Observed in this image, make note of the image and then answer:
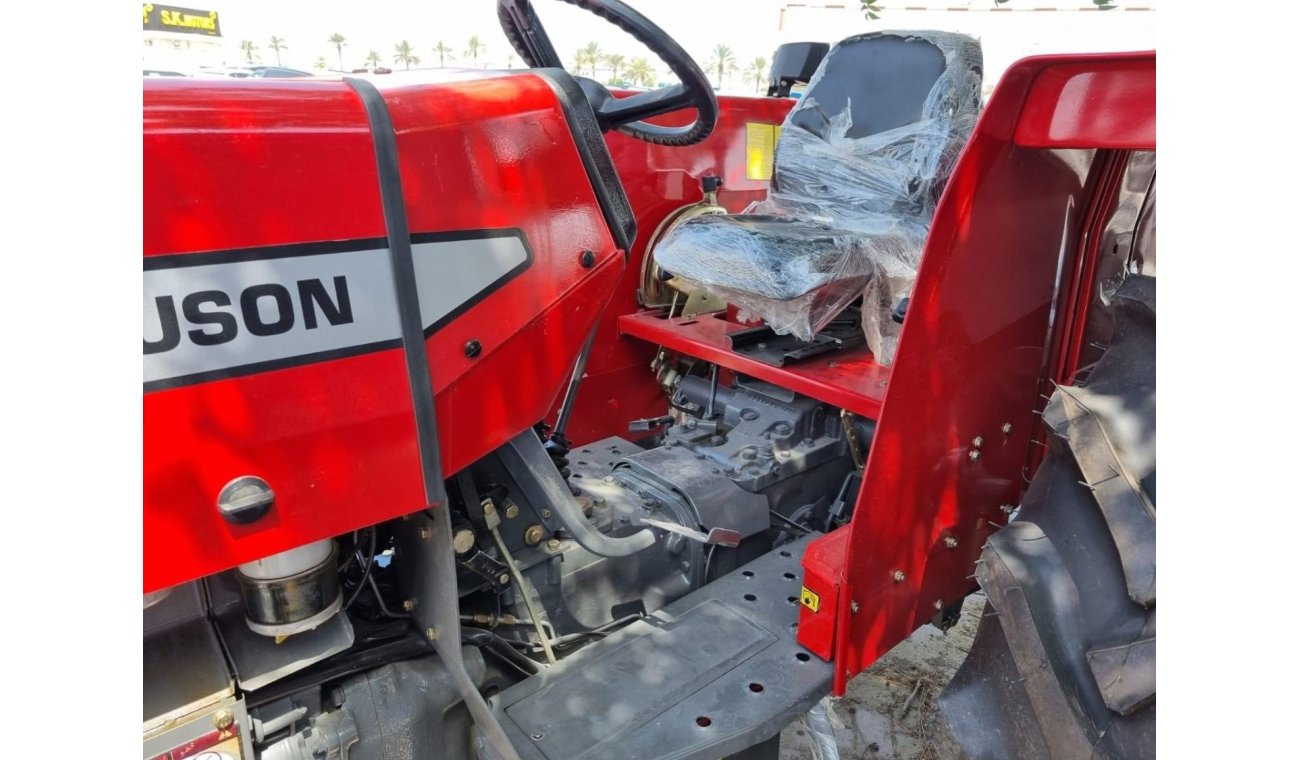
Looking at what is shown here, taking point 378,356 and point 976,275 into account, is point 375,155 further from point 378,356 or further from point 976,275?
point 976,275

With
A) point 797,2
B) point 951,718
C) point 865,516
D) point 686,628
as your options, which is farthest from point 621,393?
point 797,2

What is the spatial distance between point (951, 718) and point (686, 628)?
46 centimetres

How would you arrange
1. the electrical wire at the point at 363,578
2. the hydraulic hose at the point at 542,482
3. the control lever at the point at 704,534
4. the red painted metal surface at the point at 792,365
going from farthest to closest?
1. the red painted metal surface at the point at 792,365
2. the control lever at the point at 704,534
3. the hydraulic hose at the point at 542,482
4. the electrical wire at the point at 363,578

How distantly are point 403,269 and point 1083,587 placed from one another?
0.97 meters

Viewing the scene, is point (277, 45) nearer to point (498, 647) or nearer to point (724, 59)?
point (724, 59)

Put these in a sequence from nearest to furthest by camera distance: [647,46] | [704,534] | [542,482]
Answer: [647,46] < [542,482] < [704,534]

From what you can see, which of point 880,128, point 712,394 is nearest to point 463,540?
point 712,394

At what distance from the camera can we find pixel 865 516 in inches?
52.1

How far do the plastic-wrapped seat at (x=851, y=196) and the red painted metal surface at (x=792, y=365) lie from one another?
80 mm

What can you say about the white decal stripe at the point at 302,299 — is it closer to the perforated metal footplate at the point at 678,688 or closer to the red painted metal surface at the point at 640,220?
the perforated metal footplate at the point at 678,688

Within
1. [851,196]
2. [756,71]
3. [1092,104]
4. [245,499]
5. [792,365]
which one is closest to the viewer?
[245,499]

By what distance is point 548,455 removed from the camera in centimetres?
136

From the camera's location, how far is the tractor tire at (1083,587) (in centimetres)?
103

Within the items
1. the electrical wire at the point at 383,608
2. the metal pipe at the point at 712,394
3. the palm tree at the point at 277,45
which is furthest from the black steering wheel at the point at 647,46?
the palm tree at the point at 277,45
